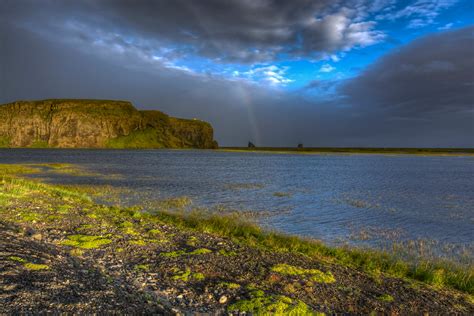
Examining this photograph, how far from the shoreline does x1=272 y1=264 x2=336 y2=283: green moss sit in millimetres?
38

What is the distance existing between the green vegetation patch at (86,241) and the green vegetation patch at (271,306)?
7129 millimetres

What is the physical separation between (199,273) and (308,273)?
3.80 m

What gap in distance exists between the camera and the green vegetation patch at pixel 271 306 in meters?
8.37

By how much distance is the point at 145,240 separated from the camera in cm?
1440

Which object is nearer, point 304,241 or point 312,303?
point 312,303

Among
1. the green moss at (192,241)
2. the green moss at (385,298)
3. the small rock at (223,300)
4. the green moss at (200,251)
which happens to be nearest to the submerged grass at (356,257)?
the green moss at (192,241)

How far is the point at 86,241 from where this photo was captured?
13.5 meters

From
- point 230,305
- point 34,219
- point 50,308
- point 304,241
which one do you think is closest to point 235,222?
point 304,241

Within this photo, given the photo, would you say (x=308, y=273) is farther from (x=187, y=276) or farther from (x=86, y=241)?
(x=86, y=241)

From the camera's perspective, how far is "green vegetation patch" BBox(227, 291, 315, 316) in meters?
8.37

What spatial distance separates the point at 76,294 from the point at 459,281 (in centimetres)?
1313

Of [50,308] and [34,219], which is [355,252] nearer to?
[50,308]

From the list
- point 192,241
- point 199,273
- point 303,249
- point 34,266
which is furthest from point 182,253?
point 303,249

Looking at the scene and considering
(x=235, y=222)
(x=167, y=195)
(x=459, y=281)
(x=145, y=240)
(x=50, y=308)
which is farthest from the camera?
(x=167, y=195)
